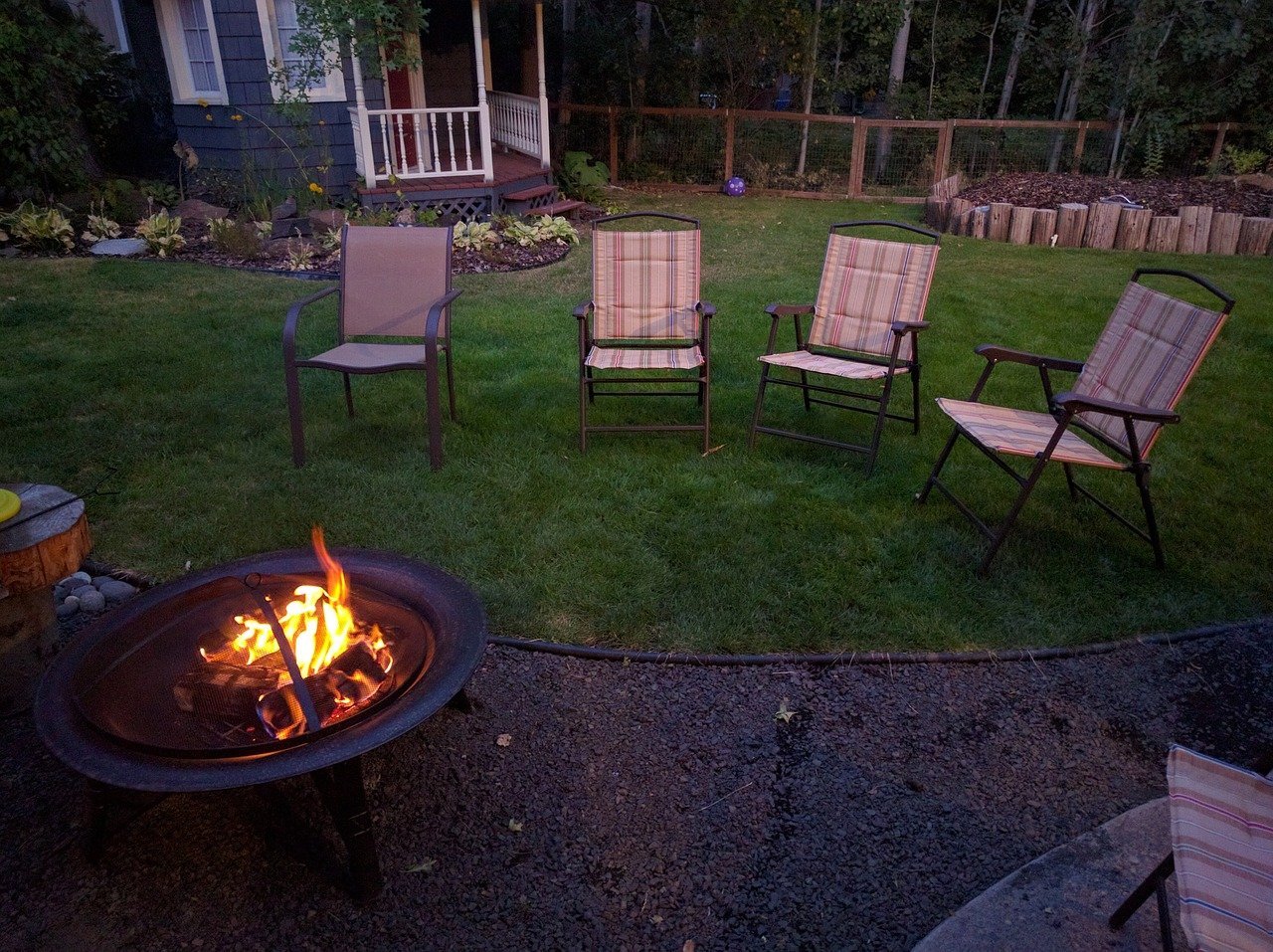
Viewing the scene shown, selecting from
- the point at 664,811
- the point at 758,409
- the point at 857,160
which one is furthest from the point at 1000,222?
the point at 664,811

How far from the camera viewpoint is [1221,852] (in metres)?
1.68

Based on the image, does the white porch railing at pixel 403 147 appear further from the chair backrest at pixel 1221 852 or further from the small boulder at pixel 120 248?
the chair backrest at pixel 1221 852

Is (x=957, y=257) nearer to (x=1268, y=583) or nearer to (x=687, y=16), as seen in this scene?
(x=1268, y=583)

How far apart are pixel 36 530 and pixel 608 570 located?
201 centimetres

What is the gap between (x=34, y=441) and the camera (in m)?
4.77

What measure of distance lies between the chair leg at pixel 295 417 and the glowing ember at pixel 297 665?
6.31 feet

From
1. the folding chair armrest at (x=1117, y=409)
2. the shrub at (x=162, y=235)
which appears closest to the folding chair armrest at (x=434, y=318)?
the folding chair armrest at (x=1117, y=409)

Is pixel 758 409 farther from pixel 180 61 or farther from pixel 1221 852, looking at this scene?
pixel 180 61

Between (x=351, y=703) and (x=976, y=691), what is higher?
(x=351, y=703)

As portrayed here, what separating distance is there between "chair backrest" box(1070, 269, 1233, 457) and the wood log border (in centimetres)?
681

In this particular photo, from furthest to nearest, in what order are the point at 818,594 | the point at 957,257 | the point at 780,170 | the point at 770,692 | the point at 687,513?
1. the point at 780,170
2. the point at 957,257
3. the point at 687,513
4. the point at 818,594
5. the point at 770,692

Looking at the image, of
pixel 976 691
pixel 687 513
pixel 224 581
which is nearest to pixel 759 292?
pixel 687 513

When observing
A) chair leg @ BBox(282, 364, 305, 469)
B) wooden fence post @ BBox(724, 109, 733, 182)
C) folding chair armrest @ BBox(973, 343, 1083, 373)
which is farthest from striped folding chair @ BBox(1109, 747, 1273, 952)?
wooden fence post @ BBox(724, 109, 733, 182)

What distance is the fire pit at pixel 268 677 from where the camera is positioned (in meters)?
2.04
